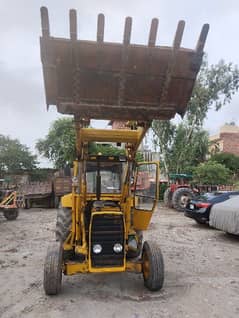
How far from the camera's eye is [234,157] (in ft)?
86.5

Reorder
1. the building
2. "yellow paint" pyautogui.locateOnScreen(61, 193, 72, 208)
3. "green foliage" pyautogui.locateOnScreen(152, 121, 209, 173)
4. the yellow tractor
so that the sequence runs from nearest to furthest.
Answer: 1. the yellow tractor
2. "yellow paint" pyautogui.locateOnScreen(61, 193, 72, 208)
3. "green foliage" pyautogui.locateOnScreen(152, 121, 209, 173)
4. the building

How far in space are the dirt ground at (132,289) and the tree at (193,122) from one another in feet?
50.1

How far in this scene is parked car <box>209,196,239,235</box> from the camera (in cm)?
861

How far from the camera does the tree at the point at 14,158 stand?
26.0 meters

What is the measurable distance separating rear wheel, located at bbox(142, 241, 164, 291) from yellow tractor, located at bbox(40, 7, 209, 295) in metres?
0.01

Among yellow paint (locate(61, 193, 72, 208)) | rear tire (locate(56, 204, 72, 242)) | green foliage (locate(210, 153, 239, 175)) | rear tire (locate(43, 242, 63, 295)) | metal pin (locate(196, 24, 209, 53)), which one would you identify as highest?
green foliage (locate(210, 153, 239, 175))

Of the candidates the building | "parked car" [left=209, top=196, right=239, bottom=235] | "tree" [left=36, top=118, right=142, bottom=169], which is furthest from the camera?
the building

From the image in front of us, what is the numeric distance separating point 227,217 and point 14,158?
20.7 metres

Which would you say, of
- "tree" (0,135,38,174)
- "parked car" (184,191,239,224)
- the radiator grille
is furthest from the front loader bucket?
"tree" (0,135,38,174)

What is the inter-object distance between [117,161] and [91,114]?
79.1 inches

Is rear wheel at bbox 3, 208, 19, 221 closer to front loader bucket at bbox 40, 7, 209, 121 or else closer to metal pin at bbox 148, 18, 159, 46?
front loader bucket at bbox 40, 7, 209, 121

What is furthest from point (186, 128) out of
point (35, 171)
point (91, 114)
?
point (91, 114)

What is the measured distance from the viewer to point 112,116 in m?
3.98

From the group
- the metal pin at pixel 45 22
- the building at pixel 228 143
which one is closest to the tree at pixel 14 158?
the building at pixel 228 143
